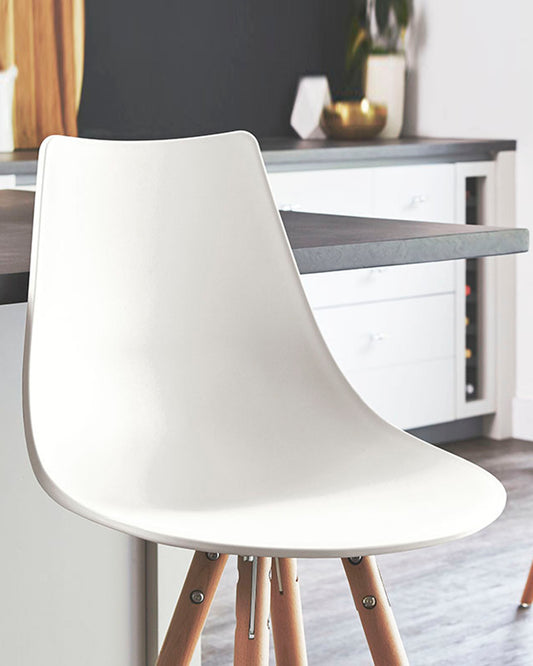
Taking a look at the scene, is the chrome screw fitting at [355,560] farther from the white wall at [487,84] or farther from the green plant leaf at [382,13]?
the green plant leaf at [382,13]

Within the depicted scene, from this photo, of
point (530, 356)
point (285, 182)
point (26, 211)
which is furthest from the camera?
point (530, 356)

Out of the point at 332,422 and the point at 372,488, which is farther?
the point at 332,422

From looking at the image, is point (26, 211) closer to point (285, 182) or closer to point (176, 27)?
point (285, 182)

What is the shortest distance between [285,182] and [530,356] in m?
1.03

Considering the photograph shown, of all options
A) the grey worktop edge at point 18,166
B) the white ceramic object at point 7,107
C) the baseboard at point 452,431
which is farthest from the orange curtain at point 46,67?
the baseboard at point 452,431

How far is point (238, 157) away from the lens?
5.03ft

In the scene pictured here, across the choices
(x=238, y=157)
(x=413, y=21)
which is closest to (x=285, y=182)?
(x=413, y=21)

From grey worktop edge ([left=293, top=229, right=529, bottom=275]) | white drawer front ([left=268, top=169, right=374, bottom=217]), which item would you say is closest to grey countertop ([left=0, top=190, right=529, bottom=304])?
grey worktop edge ([left=293, top=229, right=529, bottom=275])

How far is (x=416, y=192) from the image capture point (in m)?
3.71

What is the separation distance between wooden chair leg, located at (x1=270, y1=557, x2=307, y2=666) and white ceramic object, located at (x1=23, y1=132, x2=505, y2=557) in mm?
133

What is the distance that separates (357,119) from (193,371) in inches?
105

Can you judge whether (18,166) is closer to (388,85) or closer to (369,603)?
(388,85)

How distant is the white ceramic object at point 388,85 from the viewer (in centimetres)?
404

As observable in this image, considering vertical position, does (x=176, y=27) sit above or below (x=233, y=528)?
above
